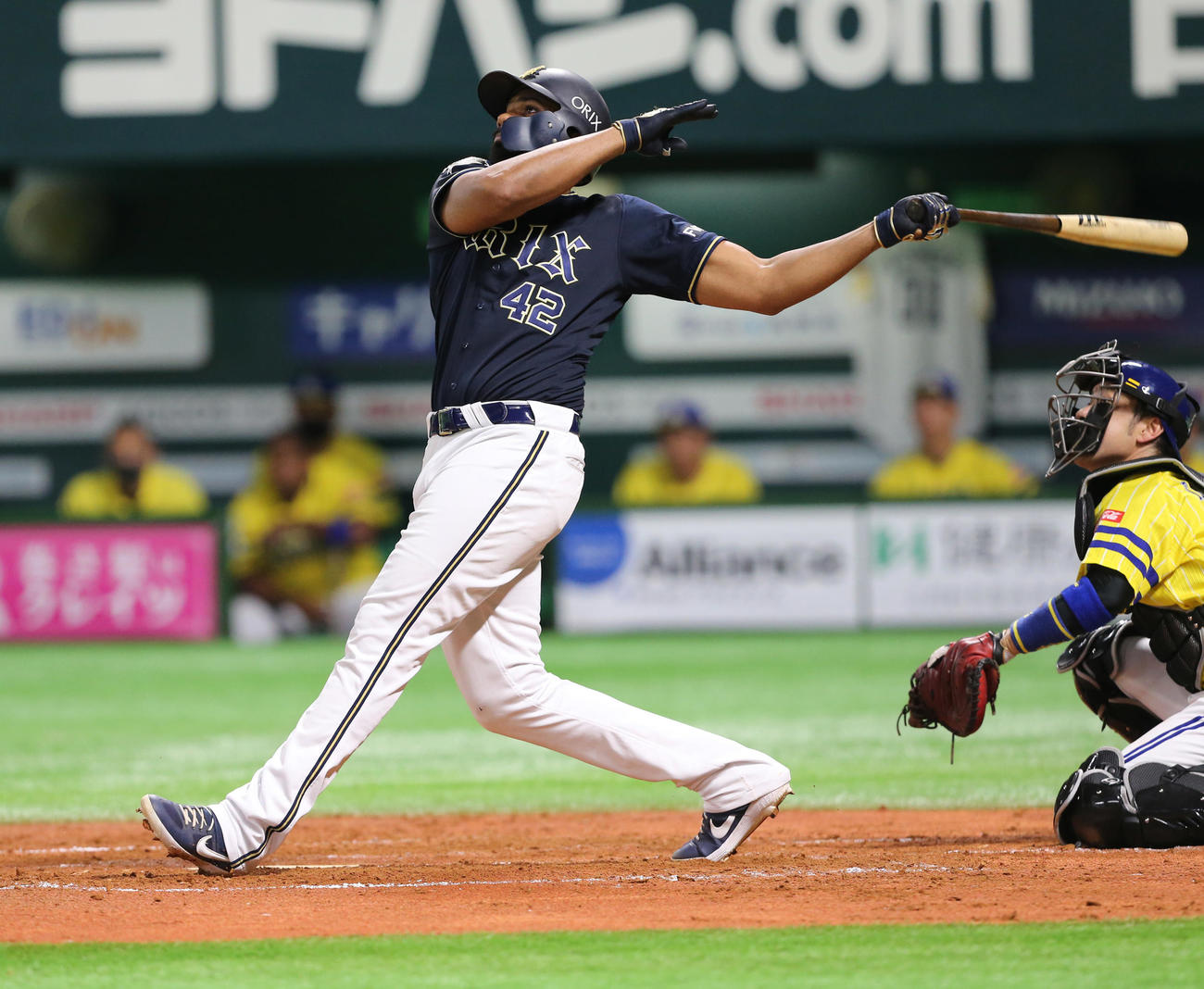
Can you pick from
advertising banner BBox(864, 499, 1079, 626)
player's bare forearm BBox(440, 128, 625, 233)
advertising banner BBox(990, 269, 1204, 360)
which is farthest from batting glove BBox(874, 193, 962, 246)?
advertising banner BBox(990, 269, 1204, 360)

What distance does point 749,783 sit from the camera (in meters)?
3.99

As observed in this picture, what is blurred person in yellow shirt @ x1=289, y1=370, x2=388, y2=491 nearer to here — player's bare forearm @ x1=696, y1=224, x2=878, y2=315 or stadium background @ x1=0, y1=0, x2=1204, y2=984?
stadium background @ x1=0, y1=0, x2=1204, y2=984

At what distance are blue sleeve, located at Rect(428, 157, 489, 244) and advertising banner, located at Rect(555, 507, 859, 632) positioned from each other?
22.8 feet

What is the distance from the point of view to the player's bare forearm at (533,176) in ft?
Answer: 12.4

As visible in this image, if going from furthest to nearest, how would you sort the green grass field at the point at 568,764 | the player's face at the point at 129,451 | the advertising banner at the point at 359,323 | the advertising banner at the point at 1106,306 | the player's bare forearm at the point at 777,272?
1. the advertising banner at the point at 359,323
2. the advertising banner at the point at 1106,306
3. the player's face at the point at 129,451
4. the player's bare forearm at the point at 777,272
5. the green grass field at the point at 568,764

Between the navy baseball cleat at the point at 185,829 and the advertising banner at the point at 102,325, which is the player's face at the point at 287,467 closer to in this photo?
the advertising banner at the point at 102,325

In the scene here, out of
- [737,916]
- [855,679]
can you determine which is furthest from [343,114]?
[737,916]

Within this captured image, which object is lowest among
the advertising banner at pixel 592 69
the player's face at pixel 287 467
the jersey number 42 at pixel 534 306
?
the player's face at pixel 287 467

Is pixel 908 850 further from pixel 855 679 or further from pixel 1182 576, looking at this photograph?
pixel 855 679

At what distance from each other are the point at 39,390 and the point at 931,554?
700 centimetres

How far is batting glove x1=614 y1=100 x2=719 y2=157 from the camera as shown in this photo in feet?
12.6

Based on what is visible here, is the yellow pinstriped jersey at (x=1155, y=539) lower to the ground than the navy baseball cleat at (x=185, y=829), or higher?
higher

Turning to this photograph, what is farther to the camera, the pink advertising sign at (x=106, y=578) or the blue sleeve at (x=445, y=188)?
the pink advertising sign at (x=106, y=578)

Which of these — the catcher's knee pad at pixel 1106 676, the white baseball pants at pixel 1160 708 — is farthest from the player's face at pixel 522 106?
the white baseball pants at pixel 1160 708
